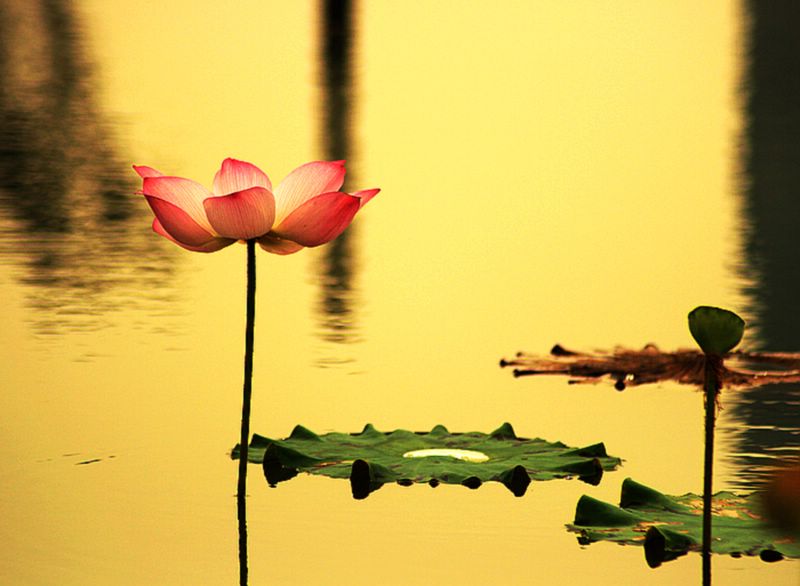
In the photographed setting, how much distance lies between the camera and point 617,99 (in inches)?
209

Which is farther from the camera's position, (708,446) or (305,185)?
(305,185)

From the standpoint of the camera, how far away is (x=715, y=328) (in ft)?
3.74

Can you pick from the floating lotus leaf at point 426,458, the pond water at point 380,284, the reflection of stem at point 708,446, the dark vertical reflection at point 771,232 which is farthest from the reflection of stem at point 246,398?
the dark vertical reflection at point 771,232

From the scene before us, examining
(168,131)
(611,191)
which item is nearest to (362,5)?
(168,131)

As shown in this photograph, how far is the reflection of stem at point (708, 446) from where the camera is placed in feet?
3.78

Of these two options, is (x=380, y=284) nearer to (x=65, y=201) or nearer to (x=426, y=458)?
(x=65, y=201)

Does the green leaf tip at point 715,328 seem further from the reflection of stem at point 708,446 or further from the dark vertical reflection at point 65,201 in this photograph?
the dark vertical reflection at point 65,201

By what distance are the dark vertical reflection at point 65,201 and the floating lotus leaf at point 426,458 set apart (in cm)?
90

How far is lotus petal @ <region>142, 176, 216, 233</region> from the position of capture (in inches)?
53.4

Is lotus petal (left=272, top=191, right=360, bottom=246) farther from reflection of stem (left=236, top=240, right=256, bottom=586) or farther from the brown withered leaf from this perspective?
the brown withered leaf

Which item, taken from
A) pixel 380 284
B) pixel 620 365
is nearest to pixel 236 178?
pixel 620 365

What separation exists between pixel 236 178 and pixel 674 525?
19.7 inches

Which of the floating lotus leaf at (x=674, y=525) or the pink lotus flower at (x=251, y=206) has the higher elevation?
the pink lotus flower at (x=251, y=206)

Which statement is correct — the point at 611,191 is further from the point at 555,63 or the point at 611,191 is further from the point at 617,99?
the point at 555,63
